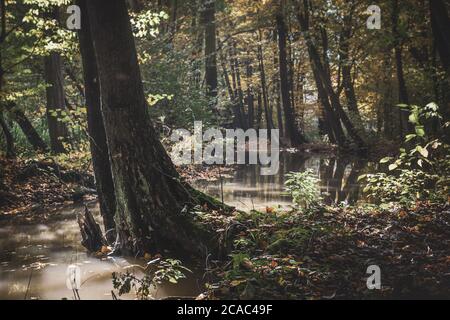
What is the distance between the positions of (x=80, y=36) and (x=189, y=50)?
14.1m

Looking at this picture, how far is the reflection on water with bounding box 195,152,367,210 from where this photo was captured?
11.0 metres

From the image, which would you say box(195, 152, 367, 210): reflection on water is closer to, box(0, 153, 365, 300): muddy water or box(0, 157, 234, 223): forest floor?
box(0, 153, 365, 300): muddy water

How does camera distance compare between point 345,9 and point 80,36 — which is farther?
point 345,9

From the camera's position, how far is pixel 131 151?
22.6 feet

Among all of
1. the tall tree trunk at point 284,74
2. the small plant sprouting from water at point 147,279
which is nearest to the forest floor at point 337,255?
the small plant sprouting from water at point 147,279

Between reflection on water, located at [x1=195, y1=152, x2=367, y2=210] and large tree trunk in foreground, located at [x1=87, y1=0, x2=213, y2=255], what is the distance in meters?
2.35

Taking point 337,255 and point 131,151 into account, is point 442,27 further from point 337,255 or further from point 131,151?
point 131,151

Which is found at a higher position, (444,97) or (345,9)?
(345,9)

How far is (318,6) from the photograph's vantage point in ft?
73.5

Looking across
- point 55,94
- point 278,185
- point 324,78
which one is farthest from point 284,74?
point 278,185

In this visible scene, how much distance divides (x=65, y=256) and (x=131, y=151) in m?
1.94

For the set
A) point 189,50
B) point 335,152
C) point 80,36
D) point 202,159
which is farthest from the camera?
point 335,152
